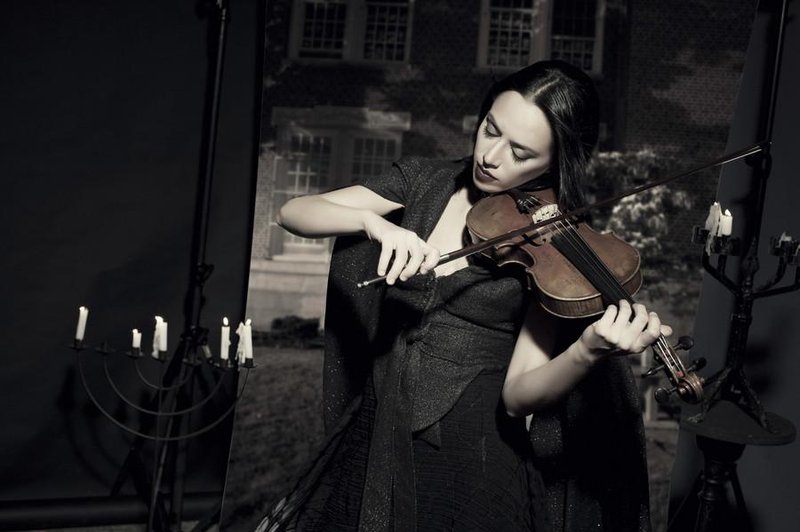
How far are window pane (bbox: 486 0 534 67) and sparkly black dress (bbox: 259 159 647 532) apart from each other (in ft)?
4.50

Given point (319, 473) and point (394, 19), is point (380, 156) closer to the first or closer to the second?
point (394, 19)

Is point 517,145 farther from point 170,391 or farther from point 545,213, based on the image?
point 170,391

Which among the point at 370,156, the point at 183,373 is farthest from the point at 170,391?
the point at 370,156

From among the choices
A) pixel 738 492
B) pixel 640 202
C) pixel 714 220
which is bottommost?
pixel 738 492

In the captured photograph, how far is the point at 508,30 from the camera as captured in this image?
117 inches

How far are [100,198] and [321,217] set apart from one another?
1670 millimetres

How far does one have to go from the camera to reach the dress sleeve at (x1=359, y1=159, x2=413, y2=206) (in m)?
1.66

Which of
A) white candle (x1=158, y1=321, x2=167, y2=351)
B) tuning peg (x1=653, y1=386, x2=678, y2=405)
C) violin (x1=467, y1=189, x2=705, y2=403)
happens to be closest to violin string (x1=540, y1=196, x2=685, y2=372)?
violin (x1=467, y1=189, x2=705, y2=403)

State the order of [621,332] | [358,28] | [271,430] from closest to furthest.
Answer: [621,332], [271,430], [358,28]

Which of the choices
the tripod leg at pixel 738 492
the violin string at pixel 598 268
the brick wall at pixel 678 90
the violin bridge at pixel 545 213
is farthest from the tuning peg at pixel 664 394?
the brick wall at pixel 678 90

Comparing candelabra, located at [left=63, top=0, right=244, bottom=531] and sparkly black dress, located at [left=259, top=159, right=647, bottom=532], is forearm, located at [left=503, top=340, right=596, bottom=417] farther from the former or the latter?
candelabra, located at [left=63, top=0, right=244, bottom=531]

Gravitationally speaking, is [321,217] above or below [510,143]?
below

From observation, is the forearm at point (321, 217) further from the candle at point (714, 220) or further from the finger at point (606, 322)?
the candle at point (714, 220)

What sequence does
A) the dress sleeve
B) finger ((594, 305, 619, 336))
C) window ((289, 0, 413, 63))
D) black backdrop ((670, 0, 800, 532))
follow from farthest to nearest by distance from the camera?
window ((289, 0, 413, 63)) < black backdrop ((670, 0, 800, 532)) < the dress sleeve < finger ((594, 305, 619, 336))
